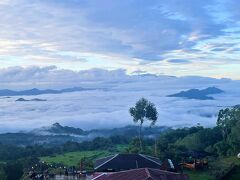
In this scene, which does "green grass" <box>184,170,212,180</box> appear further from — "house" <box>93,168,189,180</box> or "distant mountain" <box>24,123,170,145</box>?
"distant mountain" <box>24,123,170,145</box>

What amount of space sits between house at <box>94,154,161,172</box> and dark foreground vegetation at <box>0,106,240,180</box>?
3744mm

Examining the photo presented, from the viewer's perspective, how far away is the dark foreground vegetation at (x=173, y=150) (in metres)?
29.2

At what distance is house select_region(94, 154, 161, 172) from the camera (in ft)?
84.8

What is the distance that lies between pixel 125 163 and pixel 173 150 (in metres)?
10.1

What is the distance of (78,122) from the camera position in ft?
306

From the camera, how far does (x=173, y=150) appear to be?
1400 inches

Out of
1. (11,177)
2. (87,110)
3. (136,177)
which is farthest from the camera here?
(87,110)

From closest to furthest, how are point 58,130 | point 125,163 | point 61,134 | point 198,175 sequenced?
point 125,163
point 198,175
point 61,134
point 58,130

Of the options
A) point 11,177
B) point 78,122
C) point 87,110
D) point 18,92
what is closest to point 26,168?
point 11,177

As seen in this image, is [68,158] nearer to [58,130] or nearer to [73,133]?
[58,130]

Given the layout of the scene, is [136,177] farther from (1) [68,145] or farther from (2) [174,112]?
(2) [174,112]

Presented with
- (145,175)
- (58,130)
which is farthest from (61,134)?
(145,175)

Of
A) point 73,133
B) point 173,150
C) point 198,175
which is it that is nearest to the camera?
point 198,175

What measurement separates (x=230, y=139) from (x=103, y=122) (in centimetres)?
6126
